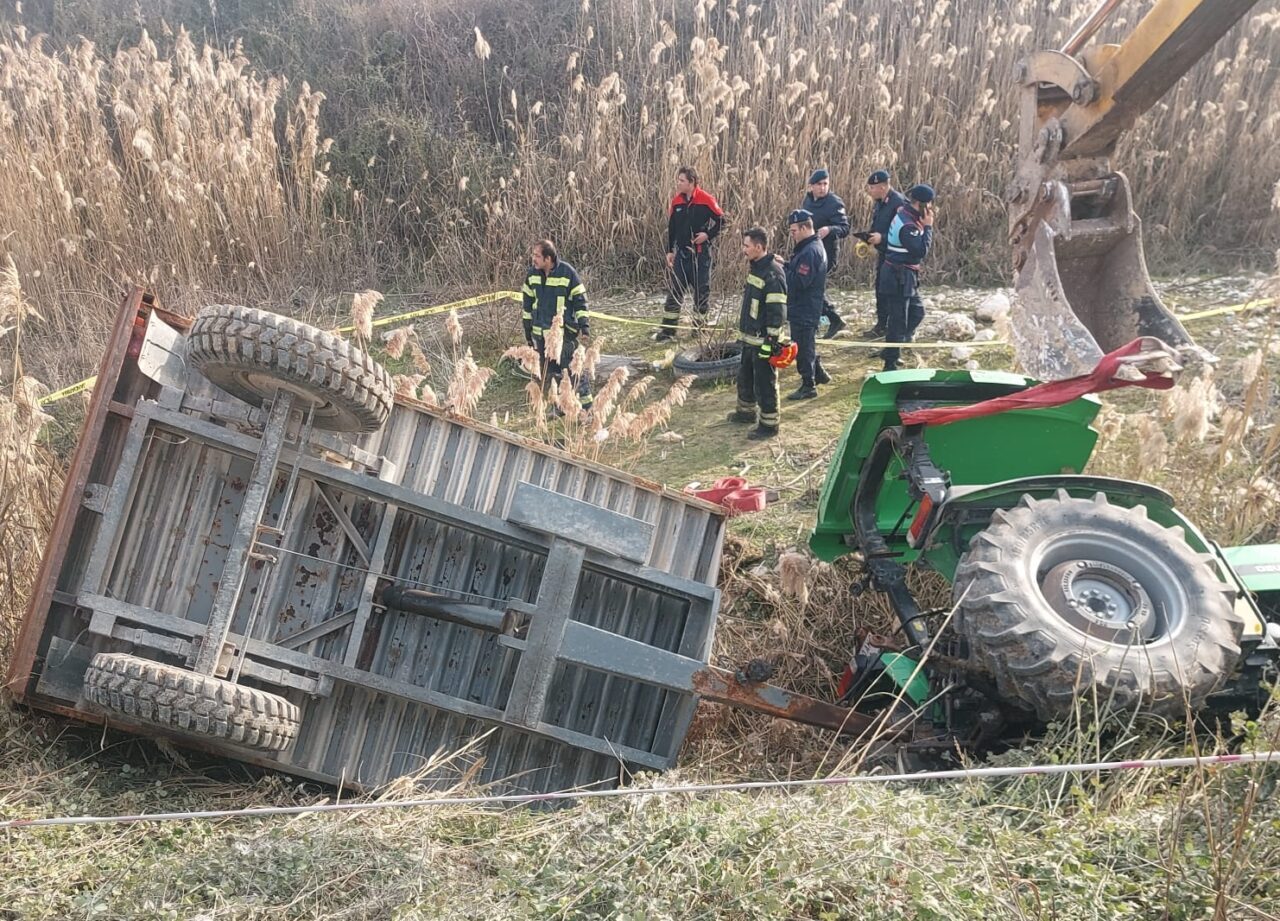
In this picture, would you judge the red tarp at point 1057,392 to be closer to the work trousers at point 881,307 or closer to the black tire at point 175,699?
the black tire at point 175,699

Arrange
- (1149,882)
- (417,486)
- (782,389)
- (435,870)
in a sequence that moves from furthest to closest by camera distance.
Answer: (782,389) < (417,486) < (435,870) < (1149,882)

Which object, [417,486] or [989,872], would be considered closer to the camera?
[989,872]

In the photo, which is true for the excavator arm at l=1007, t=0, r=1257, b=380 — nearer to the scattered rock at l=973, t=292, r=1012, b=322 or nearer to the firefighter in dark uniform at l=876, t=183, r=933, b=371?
the scattered rock at l=973, t=292, r=1012, b=322

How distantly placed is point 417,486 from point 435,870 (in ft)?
5.67

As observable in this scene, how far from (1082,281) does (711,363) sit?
396cm

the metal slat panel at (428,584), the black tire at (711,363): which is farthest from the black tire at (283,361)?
the black tire at (711,363)

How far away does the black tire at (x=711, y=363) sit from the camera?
29.9 ft

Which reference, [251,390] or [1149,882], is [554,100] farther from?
[1149,882]

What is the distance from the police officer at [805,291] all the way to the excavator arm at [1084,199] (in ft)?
8.55

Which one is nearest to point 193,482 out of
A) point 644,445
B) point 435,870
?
point 435,870

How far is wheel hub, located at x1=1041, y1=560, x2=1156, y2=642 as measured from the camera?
3723 mm

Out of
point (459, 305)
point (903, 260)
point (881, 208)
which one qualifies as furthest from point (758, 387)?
point (459, 305)

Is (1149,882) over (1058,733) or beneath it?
beneath

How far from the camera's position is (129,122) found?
9320 millimetres
